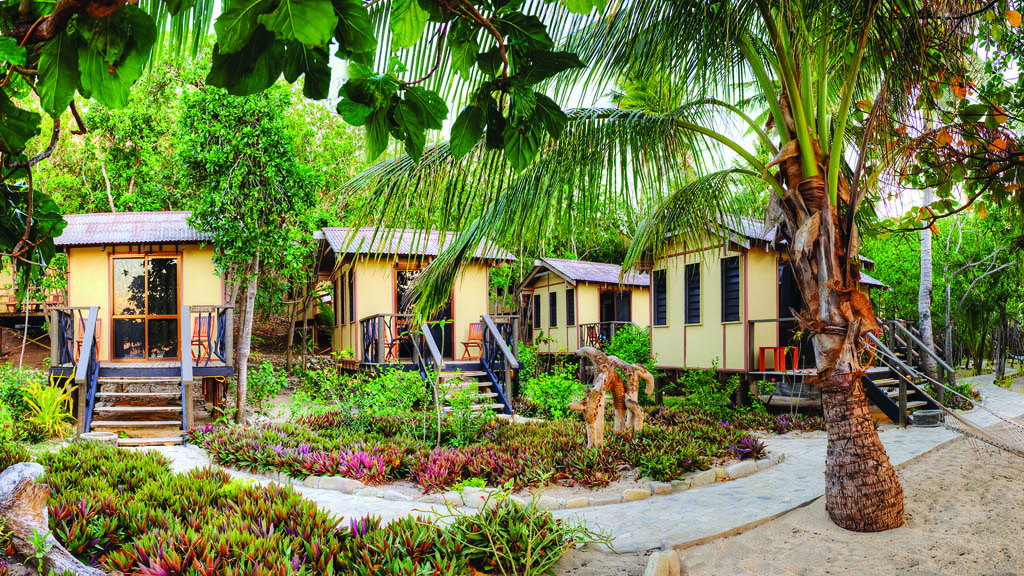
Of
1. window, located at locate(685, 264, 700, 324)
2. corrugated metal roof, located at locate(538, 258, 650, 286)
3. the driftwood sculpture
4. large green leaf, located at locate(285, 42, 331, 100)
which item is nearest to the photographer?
large green leaf, located at locate(285, 42, 331, 100)

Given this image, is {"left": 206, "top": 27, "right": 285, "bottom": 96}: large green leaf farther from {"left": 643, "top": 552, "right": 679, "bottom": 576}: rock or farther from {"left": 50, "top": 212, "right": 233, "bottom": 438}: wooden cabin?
{"left": 50, "top": 212, "right": 233, "bottom": 438}: wooden cabin

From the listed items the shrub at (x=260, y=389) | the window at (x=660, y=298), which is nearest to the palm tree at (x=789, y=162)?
the shrub at (x=260, y=389)

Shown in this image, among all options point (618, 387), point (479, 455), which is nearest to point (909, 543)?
point (618, 387)

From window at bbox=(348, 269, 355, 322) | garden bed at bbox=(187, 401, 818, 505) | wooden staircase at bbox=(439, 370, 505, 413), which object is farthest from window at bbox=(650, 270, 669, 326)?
window at bbox=(348, 269, 355, 322)

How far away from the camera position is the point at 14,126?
49.6 inches

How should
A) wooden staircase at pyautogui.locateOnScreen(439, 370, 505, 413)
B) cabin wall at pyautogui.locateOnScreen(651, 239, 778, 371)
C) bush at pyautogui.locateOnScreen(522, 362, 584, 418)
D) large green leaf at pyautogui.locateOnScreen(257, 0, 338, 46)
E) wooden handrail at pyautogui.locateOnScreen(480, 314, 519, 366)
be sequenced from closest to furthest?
1. large green leaf at pyautogui.locateOnScreen(257, 0, 338, 46)
2. wooden staircase at pyautogui.locateOnScreen(439, 370, 505, 413)
3. bush at pyautogui.locateOnScreen(522, 362, 584, 418)
4. cabin wall at pyautogui.locateOnScreen(651, 239, 778, 371)
5. wooden handrail at pyautogui.locateOnScreen(480, 314, 519, 366)

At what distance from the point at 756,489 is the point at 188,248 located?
11658mm

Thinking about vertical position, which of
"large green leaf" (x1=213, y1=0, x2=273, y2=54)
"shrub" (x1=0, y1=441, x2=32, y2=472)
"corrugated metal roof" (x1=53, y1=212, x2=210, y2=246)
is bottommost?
"shrub" (x1=0, y1=441, x2=32, y2=472)

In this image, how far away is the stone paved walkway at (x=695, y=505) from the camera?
4980 millimetres

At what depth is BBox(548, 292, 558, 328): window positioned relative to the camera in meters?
22.0

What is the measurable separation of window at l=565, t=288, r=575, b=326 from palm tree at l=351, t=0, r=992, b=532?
628 inches

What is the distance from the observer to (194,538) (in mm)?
3742

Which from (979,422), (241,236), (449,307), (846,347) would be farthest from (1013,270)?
(241,236)

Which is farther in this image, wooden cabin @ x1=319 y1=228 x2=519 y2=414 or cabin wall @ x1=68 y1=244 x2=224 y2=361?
wooden cabin @ x1=319 y1=228 x2=519 y2=414
